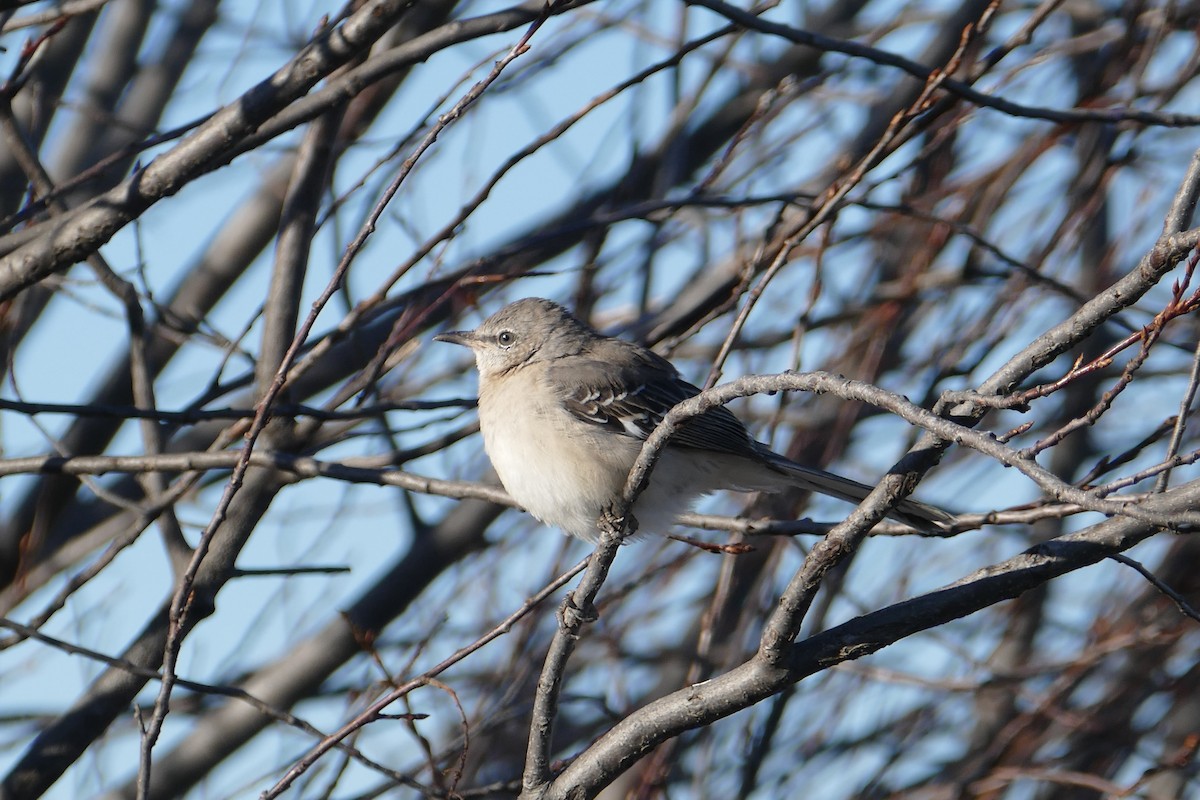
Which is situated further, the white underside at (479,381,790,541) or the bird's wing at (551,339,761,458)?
the bird's wing at (551,339,761,458)

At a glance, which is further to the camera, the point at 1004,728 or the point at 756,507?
the point at 1004,728

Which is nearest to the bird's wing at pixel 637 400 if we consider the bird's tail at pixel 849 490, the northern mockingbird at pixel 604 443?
the northern mockingbird at pixel 604 443

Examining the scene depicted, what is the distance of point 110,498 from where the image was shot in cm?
477

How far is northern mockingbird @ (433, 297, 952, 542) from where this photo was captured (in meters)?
4.98

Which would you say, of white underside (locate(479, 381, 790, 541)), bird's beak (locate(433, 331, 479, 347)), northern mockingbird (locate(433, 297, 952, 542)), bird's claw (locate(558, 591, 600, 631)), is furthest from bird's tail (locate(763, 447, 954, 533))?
bird's beak (locate(433, 331, 479, 347))

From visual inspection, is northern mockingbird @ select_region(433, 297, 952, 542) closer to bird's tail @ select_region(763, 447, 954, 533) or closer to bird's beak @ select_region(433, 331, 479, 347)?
bird's tail @ select_region(763, 447, 954, 533)

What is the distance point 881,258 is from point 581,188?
204cm

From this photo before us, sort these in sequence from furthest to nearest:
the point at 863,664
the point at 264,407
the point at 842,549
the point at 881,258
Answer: the point at 881,258, the point at 863,664, the point at 264,407, the point at 842,549

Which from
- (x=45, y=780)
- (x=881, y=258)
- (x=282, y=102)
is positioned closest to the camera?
(x=282, y=102)

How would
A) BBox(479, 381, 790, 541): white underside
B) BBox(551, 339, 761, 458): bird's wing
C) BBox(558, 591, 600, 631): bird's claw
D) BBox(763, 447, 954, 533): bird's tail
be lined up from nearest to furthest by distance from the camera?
BBox(558, 591, 600, 631): bird's claw
BBox(763, 447, 954, 533): bird's tail
BBox(479, 381, 790, 541): white underside
BBox(551, 339, 761, 458): bird's wing

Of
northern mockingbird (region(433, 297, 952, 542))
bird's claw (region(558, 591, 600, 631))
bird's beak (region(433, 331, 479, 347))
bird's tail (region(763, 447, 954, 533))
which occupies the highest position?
bird's beak (region(433, 331, 479, 347))

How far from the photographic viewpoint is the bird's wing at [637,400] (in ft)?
16.9

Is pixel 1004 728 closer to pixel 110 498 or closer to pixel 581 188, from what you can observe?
pixel 581 188

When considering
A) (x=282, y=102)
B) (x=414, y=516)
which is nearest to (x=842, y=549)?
(x=282, y=102)
